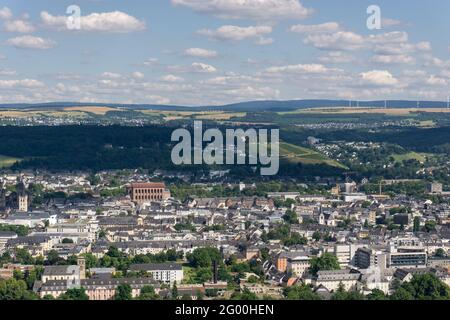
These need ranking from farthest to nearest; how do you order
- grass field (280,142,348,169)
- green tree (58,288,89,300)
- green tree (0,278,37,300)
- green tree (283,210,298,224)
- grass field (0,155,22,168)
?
1. grass field (0,155,22,168)
2. grass field (280,142,348,169)
3. green tree (283,210,298,224)
4. green tree (0,278,37,300)
5. green tree (58,288,89,300)

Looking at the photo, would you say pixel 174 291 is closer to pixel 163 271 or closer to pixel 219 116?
pixel 163 271

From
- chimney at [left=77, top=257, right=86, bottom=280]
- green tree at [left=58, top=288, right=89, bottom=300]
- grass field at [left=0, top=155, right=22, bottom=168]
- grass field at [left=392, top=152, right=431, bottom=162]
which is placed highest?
green tree at [left=58, top=288, right=89, bottom=300]

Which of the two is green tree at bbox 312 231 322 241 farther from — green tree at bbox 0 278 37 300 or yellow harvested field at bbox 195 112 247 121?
yellow harvested field at bbox 195 112 247 121

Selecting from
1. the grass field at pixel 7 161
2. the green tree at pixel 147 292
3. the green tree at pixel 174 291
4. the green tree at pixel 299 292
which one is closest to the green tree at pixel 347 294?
the green tree at pixel 299 292

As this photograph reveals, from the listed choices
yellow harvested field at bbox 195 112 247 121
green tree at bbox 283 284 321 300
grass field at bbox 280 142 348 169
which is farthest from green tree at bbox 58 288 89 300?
yellow harvested field at bbox 195 112 247 121

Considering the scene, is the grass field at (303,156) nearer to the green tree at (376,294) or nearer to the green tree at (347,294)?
the green tree at (347,294)

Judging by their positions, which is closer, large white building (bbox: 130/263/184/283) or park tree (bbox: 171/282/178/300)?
park tree (bbox: 171/282/178/300)

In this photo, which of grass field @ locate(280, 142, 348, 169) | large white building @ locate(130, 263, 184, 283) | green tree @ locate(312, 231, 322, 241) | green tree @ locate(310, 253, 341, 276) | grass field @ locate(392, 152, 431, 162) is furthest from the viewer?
grass field @ locate(392, 152, 431, 162)
